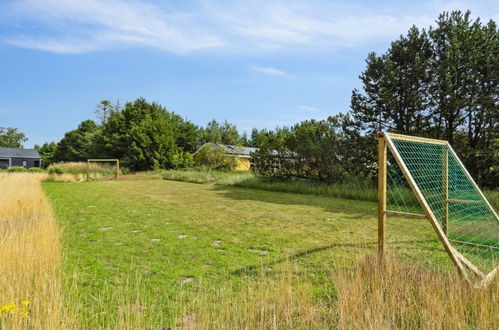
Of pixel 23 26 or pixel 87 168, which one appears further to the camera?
pixel 87 168

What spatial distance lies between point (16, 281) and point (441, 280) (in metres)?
4.04

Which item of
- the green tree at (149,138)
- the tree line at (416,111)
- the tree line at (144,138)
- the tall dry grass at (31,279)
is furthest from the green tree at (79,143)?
the tall dry grass at (31,279)

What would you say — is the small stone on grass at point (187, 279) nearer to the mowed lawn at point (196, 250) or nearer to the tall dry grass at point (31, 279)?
the mowed lawn at point (196, 250)

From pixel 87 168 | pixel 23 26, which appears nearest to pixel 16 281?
pixel 23 26

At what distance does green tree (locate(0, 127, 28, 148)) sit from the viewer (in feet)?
209

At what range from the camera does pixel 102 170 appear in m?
21.6

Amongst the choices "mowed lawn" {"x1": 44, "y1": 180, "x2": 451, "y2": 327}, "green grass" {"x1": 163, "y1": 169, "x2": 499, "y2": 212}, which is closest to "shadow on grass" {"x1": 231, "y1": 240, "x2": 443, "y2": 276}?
"mowed lawn" {"x1": 44, "y1": 180, "x2": 451, "y2": 327}

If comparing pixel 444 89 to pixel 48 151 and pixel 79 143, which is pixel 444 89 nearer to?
pixel 79 143

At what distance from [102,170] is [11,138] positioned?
62085 mm

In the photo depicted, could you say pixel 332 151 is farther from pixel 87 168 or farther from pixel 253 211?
pixel 87 168

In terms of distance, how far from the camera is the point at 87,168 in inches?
811

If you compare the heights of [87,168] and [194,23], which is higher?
[194,23]

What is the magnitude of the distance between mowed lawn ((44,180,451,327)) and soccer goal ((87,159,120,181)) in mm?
13945

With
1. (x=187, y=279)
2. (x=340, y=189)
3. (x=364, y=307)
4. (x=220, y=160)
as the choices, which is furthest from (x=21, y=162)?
(x=364, y=307)
